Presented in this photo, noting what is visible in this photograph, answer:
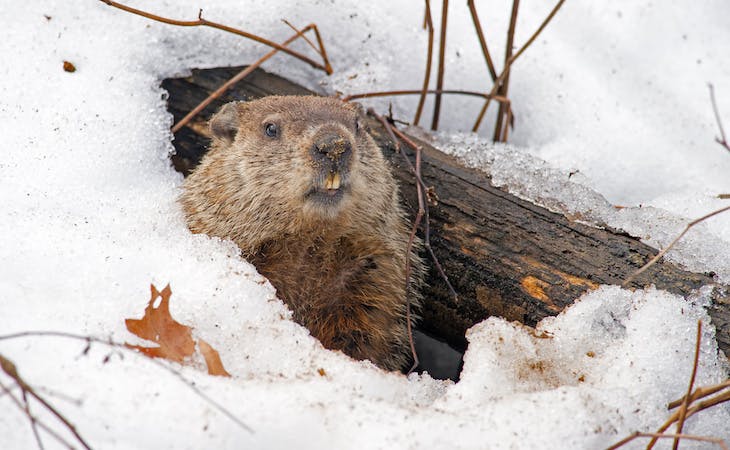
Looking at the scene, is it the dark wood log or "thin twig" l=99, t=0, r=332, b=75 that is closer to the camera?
the dark wood log

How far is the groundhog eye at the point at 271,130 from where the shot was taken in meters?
3.68

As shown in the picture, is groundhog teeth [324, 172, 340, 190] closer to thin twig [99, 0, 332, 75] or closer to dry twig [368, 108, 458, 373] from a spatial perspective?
dry twig [368, 108, 458, 373]

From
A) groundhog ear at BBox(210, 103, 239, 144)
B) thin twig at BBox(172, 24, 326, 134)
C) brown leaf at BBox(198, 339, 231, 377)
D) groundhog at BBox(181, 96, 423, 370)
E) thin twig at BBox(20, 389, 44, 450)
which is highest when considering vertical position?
thin twig at BBox(172, 24, 326, 134)

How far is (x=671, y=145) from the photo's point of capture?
4.45 m

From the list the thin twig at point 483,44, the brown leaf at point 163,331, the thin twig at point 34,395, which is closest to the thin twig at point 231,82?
the thin twig at point 483,44

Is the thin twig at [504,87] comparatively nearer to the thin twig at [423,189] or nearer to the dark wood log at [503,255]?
the dark wood log at [503,255]

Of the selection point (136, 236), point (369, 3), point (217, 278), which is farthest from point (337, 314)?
point (369, 3)

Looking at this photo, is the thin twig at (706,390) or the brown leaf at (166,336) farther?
the brown leaf at (166,336)

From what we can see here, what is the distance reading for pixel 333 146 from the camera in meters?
3.26

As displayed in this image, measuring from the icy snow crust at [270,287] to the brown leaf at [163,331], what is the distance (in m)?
0.10

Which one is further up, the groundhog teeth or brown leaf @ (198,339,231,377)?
the groundhog teeth

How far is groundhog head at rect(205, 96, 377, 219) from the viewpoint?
3320 mm

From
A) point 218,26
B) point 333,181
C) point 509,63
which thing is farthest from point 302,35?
point 333,181

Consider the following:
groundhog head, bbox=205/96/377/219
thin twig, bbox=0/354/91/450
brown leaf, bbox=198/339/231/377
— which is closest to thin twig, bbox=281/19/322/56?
groundhog head, bbox=205/96/377/219
